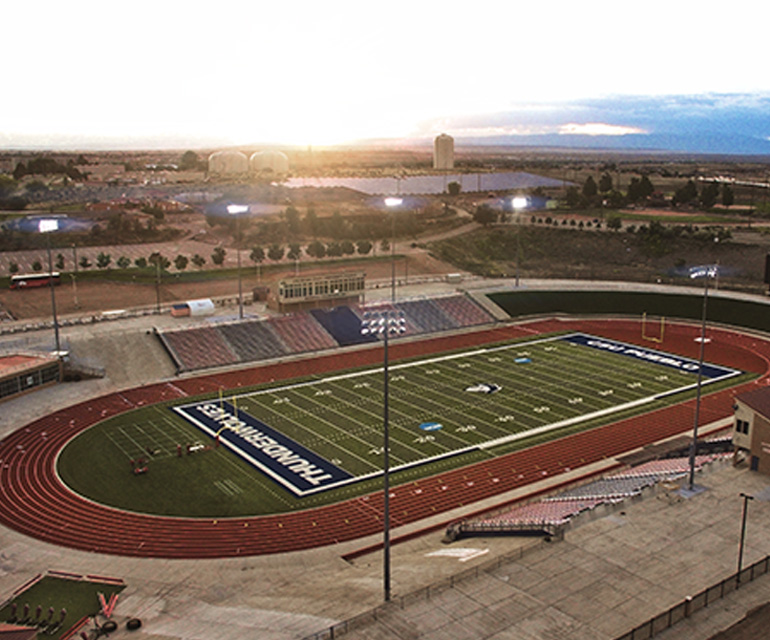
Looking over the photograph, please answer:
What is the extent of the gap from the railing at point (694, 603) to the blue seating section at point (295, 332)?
33.6m

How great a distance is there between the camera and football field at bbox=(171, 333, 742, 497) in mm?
35594

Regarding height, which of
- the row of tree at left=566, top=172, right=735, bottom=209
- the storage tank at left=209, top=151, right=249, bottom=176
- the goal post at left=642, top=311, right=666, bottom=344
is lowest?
the goal post at left=642, top=311, right=666, bottom=344

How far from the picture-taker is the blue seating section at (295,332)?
5106 cm

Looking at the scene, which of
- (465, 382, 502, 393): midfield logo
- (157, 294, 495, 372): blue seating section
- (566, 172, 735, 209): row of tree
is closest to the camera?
(465, 382, 502, 393): midfield logo

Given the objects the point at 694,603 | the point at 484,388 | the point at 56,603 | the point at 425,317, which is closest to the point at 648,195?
the point at 425,317

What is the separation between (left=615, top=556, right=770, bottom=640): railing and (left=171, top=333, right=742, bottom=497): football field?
16.0m

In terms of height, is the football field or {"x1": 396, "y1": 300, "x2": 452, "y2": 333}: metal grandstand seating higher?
{"x1": 396, "y1": 300, "x2": 452, "y2": 333}: metal grandstand seating

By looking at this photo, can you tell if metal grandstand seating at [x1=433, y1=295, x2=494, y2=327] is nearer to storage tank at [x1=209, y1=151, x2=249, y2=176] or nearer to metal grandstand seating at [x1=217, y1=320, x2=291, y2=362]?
metal grandstand seating at [x1=217, y1=320, x2=291, y2=362]

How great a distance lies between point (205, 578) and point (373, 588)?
590cm

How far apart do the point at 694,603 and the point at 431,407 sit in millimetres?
23512

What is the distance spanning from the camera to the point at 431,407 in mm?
42219

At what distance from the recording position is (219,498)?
31.3 meters

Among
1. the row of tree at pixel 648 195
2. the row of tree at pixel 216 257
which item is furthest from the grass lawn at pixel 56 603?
the row of tree at pixel 648 195

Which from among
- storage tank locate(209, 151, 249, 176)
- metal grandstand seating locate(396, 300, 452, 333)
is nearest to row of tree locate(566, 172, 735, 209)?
metal grandstand seating locate(396, 300, 452, 333)
